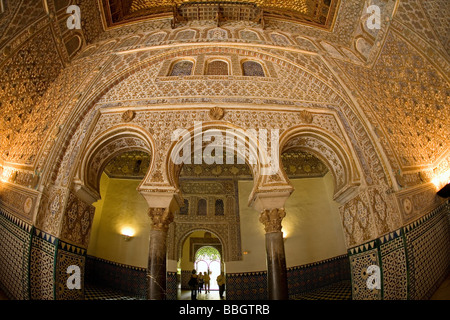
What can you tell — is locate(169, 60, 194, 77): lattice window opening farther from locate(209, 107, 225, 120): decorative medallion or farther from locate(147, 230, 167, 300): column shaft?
locate(147, 230, 167, 300): column shaft

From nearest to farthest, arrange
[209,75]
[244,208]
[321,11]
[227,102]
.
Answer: [227,102]
[209,75]
[321,11]
[244,208]

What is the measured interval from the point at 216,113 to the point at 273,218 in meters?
2.96

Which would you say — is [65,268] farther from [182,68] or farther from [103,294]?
[182,68]

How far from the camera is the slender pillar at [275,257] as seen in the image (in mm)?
5465

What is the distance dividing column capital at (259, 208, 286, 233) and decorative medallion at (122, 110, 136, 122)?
13.5 ft

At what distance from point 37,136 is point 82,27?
373 cm

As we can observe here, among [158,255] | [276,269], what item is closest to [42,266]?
[158,255]

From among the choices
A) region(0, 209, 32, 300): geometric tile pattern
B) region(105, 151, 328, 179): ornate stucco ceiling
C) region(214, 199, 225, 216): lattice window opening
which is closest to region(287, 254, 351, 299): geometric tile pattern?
region(214, 199, 225, 216): lattice window opening

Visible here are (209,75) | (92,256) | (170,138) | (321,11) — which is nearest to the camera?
(170,138)

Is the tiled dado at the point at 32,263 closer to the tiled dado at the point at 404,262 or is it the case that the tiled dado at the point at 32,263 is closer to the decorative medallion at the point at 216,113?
the decorative medallion at the point at 216,113

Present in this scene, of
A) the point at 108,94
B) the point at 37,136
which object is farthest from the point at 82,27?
the point at 37,136

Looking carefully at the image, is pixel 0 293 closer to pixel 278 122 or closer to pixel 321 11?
pixel 278 122

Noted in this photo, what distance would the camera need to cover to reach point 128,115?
6.82 m

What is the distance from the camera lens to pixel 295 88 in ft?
24.3
